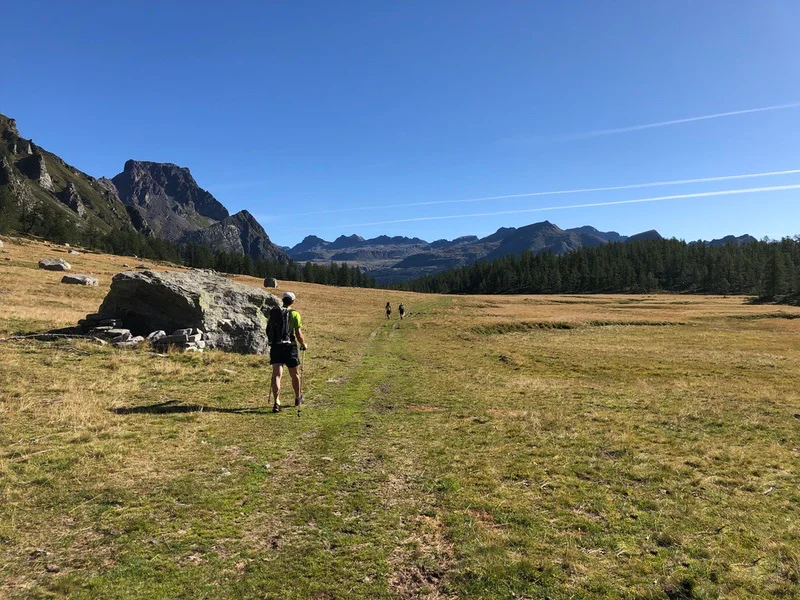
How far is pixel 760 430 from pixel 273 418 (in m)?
16.9

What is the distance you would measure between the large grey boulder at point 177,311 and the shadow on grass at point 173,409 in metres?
10.4

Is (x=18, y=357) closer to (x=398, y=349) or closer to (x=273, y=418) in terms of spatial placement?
(x=273, y=418)

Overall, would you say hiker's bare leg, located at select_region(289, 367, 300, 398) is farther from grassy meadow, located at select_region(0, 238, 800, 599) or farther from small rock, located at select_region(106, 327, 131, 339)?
small rock, located at select_region(106, 327, 131, 339)

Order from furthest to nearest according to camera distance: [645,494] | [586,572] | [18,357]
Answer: [18,357], [645,494], [586,572]

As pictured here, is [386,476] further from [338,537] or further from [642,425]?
[642,425]

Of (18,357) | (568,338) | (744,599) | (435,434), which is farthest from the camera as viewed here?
(568,338)

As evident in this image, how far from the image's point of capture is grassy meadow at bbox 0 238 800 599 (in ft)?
19.6

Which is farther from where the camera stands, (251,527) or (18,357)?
(18,357)

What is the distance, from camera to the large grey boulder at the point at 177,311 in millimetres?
23891

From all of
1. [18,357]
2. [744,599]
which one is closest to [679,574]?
[744,599]

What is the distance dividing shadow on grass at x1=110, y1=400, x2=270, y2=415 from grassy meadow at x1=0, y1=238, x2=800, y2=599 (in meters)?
0.10

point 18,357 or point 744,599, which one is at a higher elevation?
point 18,357

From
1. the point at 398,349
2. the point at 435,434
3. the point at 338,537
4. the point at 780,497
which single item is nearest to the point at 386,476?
the point at 338,537

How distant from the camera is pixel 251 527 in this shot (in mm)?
7020
